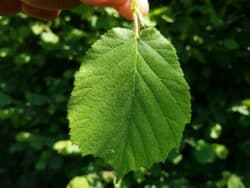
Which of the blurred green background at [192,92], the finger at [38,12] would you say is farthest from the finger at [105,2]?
the blurred green background at [192,92]

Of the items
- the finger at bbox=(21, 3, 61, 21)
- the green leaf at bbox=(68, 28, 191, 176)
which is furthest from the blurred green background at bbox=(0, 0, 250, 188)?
the green leaf at bbox=(68, 28, 191, 176)

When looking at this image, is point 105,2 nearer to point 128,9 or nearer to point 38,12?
point 128,9

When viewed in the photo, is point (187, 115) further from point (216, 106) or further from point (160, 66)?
point (216, 106)

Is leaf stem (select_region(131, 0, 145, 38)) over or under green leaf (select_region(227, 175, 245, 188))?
over

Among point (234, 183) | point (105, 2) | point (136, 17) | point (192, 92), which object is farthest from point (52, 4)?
point (192, 92)

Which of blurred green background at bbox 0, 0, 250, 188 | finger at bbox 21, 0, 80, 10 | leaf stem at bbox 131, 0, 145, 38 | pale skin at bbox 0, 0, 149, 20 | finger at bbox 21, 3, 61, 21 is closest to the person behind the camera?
leaf stem at bbox 131, 0, 145, 38

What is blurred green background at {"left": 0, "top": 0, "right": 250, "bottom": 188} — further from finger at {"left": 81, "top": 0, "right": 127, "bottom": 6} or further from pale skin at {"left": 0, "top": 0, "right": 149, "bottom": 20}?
finger at {"left": 81, "top": 0, "right": 127, "bottom": 6}
